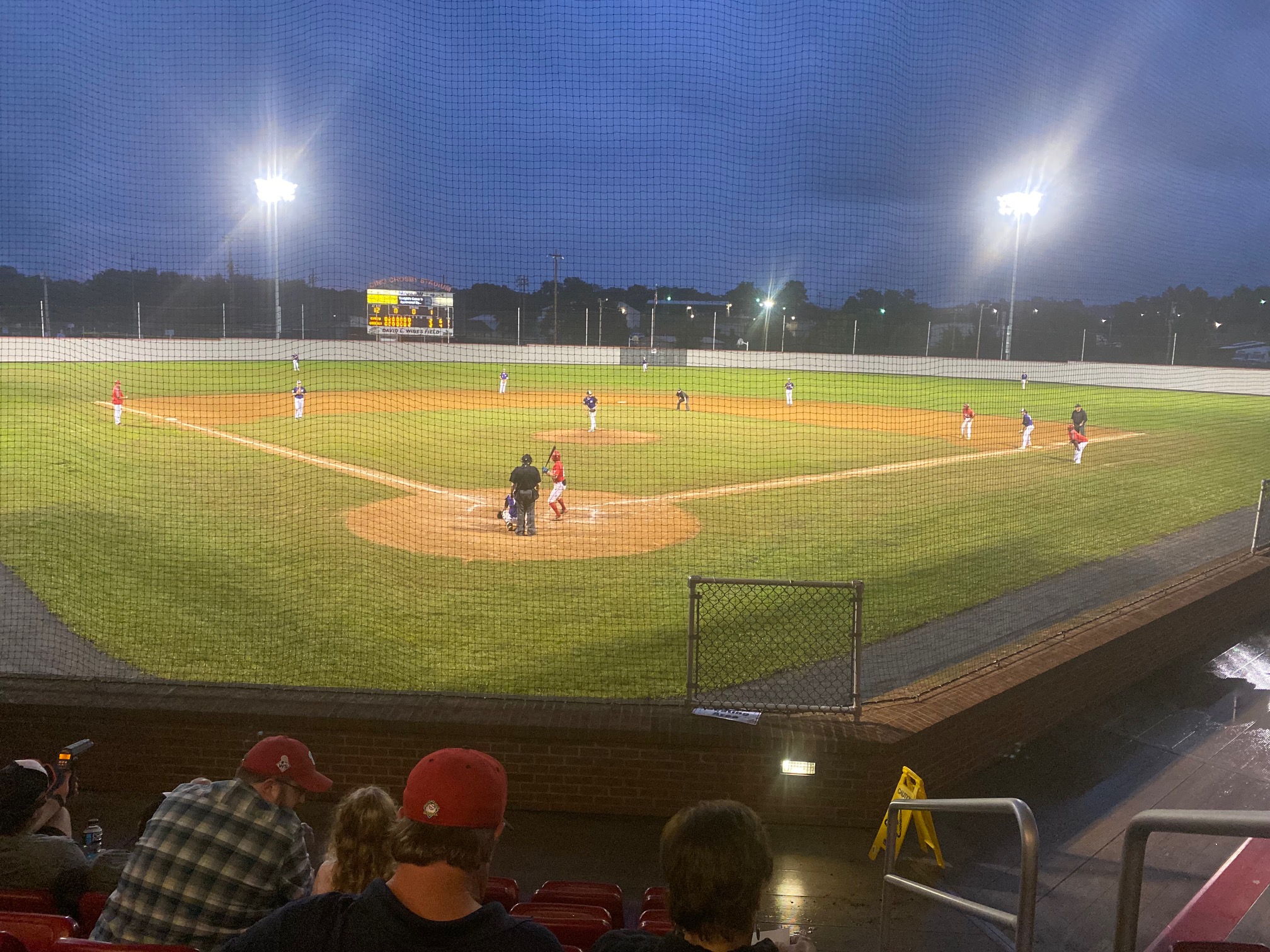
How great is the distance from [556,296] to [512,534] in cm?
2189

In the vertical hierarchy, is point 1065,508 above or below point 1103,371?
below

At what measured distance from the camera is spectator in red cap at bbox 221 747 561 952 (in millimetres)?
1982

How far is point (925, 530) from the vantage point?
15156 mm

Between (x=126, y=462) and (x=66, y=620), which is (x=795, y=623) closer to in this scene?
(x=66, y=620)

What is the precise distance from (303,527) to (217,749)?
29.8 feet

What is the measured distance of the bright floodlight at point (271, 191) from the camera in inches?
1009

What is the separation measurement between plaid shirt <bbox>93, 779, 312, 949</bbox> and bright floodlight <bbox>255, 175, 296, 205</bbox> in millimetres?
21886

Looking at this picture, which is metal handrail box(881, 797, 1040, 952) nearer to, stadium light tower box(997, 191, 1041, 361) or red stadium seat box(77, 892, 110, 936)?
red stadium seat box(77, 892, 110, 936)

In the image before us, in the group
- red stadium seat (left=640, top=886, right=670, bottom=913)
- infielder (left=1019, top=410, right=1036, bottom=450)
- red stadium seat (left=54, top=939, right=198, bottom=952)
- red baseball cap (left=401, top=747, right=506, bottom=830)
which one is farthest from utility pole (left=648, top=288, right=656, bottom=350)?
red baseball cap (left=401, top=747, right=506, bottom=830)

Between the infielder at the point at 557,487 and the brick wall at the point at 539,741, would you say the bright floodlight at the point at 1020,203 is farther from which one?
the brick wall at the point at 539,741

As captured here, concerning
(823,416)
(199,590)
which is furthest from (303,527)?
(823,416)

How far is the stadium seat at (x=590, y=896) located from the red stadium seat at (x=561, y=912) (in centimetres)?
21

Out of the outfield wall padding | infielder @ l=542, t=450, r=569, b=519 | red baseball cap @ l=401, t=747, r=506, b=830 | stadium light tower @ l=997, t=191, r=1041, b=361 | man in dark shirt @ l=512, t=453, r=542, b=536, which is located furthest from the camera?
the outfield wall padding

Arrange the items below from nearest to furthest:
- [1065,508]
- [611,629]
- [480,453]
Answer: [611,629], [1065,508], [480,453]
